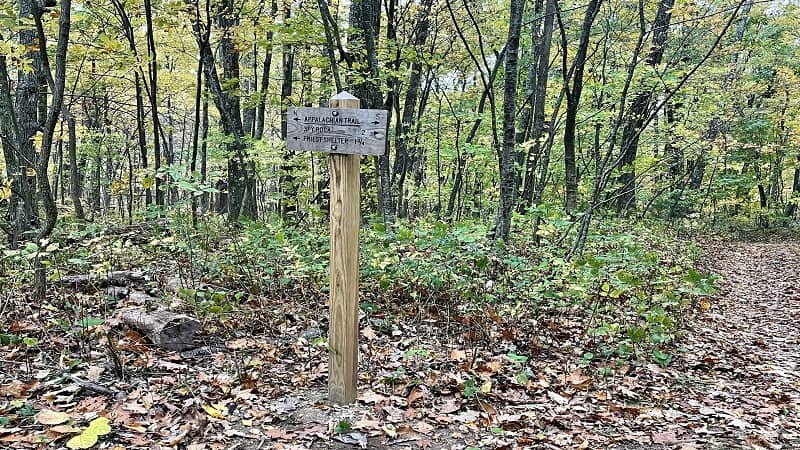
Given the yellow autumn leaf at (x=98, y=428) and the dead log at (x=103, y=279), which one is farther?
the dead log at (x=103, y=279)

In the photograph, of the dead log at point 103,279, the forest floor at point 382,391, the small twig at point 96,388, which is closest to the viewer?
the forest floor at point 382,391

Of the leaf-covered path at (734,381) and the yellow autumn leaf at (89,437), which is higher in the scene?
the yellow autumn leaf at (89,437)

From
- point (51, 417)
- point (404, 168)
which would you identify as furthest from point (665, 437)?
point (404, 168)

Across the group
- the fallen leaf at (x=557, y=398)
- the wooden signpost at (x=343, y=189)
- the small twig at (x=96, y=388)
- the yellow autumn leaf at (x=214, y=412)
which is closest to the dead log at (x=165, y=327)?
the small twig at (x=96, y=388)

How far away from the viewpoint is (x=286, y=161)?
8750 mm

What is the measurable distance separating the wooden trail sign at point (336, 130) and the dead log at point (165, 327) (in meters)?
2.12

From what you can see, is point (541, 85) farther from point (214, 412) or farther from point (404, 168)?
point (214, 412)

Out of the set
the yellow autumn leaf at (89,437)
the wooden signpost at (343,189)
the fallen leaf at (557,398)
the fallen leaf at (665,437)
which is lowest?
the fallen leaf at (665,437)

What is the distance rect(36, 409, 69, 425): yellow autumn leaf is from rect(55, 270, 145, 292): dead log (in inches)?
107

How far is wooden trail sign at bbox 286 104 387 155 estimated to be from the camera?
3.40 m

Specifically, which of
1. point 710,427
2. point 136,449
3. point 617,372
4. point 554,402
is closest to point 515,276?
point 617,372

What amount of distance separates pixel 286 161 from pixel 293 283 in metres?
3.15

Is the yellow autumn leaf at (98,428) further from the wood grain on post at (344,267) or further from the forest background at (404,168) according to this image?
the forest background at (404,168)

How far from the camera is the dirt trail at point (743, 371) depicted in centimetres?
381
